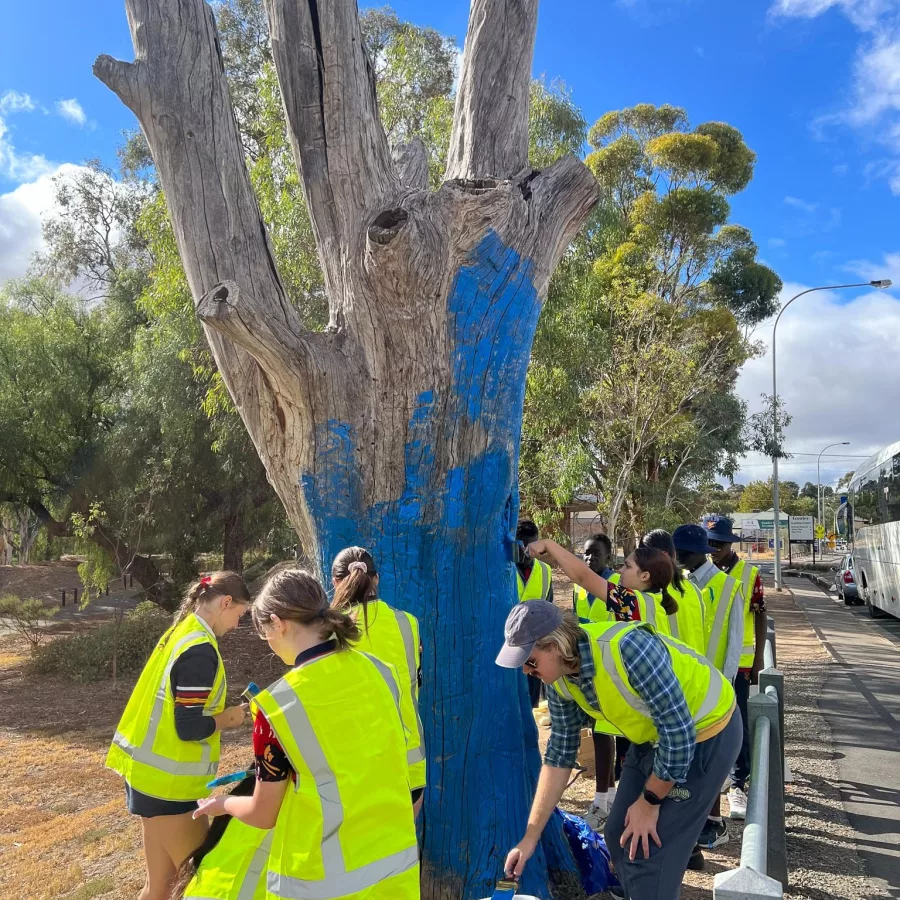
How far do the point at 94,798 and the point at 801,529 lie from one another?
3654 centimetres

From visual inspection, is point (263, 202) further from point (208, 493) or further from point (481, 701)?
point (481, 701)

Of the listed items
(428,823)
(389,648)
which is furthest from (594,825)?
(389,648)

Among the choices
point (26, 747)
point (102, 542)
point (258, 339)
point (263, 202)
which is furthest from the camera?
point (102, 542)

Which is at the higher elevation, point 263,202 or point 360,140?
point 263,202

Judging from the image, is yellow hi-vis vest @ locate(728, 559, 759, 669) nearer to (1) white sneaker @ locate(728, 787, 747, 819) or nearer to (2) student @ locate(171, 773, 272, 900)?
(1) white sneaker @ locate(728, 787, 747, 819)

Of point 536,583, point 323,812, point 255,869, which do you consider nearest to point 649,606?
point 536,583

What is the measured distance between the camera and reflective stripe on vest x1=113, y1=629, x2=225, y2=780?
3068mm

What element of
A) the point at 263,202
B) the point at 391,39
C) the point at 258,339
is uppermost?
the point at 391,39

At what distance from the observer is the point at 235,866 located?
2686 mm

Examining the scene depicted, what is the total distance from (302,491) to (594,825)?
2.73 metres

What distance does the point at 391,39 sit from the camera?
15.1 meters

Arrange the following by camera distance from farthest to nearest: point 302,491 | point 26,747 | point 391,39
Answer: point 391,39
point 26,747
point 302,491

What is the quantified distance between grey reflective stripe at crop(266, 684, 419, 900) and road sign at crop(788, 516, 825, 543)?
127ft

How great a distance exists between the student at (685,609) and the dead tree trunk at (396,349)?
3.02 feet
